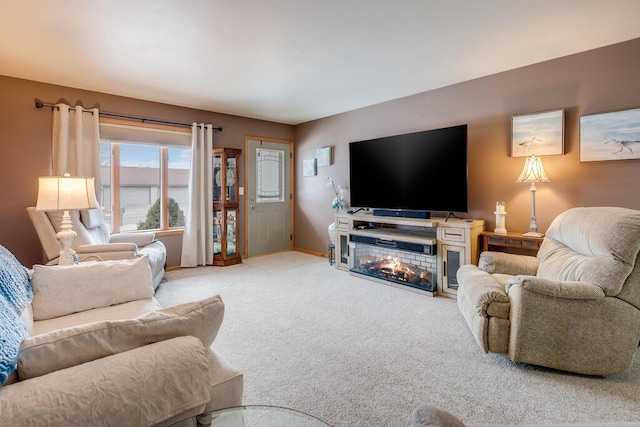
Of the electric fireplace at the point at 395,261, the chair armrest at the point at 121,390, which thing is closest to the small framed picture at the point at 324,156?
the electric fireplace at the point at 395,261

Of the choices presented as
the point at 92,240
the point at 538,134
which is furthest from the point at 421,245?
the point at 92,240

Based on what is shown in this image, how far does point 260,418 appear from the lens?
3.57ft

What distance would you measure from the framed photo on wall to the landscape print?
0.60 feet

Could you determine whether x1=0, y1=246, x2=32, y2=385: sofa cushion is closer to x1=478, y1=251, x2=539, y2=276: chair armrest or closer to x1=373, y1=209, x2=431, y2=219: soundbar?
x1=478, y1=251, x2=539, y2=276: chair armrest

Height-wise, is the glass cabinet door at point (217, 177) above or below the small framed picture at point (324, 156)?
below

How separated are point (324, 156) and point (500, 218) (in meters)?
2.99

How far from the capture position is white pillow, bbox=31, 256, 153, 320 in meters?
1.79

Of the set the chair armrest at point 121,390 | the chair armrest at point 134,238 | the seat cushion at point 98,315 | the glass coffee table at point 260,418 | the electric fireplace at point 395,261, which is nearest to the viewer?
the chair armrest at point 121,390

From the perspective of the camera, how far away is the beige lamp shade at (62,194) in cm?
234

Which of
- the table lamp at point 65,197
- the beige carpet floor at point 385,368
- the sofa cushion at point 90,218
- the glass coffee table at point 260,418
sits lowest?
the beige carpet floor at point 385,368

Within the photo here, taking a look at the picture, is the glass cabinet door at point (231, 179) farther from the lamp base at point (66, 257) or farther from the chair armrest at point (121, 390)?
the chair armrest at point (121, 390)

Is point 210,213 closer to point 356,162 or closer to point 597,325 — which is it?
point 356,162

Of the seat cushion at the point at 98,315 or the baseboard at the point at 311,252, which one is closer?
the seat cushion at the point at 98,315

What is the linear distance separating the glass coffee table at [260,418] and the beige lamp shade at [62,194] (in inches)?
87.7
